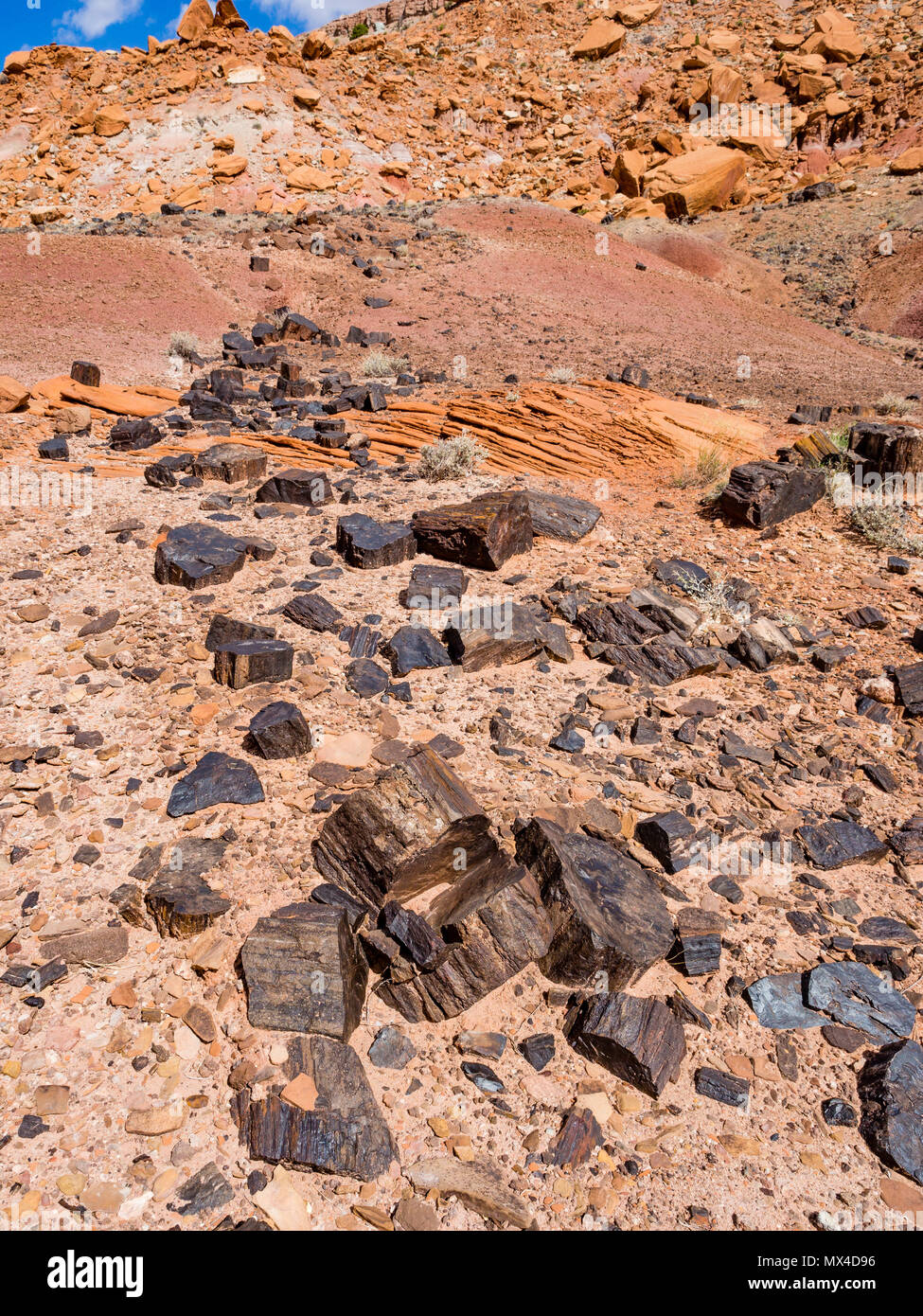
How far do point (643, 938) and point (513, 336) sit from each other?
1326 centimetres

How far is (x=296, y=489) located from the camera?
25.6 ft

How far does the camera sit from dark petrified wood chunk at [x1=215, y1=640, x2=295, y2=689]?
497cm

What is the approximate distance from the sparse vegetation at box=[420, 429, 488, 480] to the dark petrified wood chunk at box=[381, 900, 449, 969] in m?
5.98

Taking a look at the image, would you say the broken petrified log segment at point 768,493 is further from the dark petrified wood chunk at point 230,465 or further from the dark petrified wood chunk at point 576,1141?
the dark petrified wood chunk at point 576,1141

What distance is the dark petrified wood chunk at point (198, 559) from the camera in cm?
621

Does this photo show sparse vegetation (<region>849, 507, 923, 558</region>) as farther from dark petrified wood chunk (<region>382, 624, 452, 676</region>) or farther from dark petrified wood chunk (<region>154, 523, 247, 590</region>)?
dark petrified wood chunk (<region>154, 523, 247, 590</region>)

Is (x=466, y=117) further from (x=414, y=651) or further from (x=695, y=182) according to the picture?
(x=414, y=651)

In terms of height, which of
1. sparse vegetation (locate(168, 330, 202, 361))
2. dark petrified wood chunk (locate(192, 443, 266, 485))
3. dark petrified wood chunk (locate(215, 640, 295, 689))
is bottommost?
dark petrified wood chunk (locate(215, 640, 295, 689))

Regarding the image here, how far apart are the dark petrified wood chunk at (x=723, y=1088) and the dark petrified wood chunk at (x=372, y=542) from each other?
4706 mm

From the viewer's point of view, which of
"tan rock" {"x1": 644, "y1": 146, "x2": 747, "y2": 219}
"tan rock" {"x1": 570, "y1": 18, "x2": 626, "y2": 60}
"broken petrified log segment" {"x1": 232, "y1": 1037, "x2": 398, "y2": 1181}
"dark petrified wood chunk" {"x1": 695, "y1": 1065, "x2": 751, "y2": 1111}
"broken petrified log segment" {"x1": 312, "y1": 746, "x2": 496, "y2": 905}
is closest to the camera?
"broken petrified log segment" {"x1": 232, "y1": 1037, "x2": 398, "y2": 1181}

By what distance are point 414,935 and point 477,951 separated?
0.95 ft

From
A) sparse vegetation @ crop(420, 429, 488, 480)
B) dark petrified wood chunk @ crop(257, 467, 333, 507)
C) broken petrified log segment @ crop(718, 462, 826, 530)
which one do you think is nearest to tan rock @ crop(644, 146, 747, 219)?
sparse vegetation @ crop(420, 429, 488, 480)

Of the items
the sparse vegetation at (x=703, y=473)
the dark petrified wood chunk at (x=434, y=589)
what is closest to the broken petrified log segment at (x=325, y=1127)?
the dark petrified wood chunk at (x=434, y=589)
